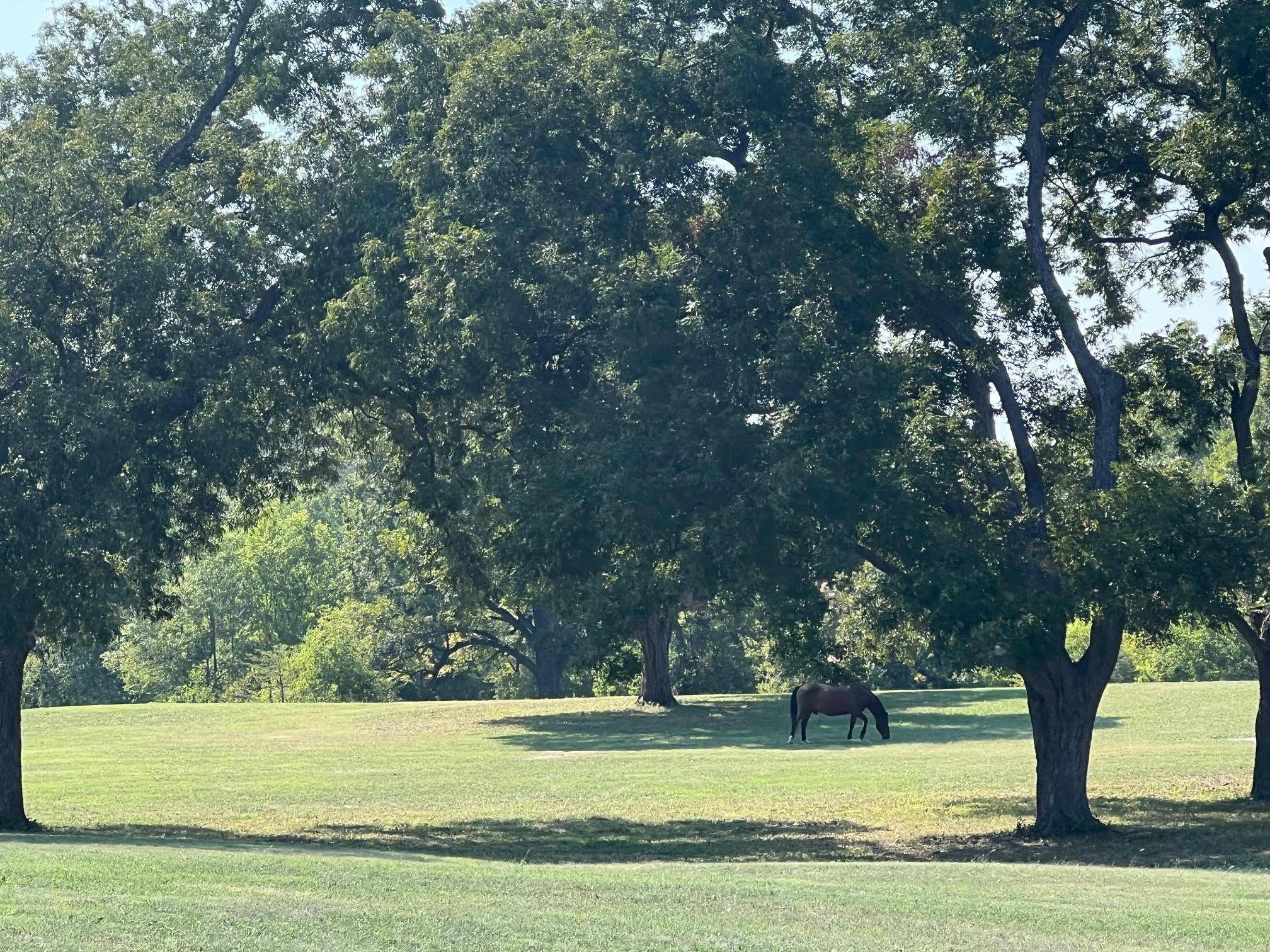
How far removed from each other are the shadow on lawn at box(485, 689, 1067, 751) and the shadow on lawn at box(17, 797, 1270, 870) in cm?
1622

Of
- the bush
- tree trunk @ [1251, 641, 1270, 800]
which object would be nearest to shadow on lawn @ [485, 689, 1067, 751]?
tree trunk @ [1251, 641, 1270, 800]

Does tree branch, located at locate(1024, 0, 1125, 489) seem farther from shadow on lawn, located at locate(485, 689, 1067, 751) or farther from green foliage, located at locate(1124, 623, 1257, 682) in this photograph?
green foliage, located at locate(1124, 623, 1257, 682)

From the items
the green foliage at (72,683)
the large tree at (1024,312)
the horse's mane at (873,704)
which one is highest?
the large tree at (1024,312)

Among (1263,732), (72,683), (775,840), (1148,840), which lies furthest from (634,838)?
(72,683)

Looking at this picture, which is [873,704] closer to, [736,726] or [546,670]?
[736,726]

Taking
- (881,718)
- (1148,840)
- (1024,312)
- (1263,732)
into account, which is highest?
(1024,312)

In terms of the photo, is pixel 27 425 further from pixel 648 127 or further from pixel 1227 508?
pixel 1227 508

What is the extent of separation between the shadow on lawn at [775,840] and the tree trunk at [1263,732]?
17.7 inches

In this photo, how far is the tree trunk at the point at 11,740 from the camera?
24547 mm

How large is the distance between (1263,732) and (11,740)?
19.3 metres

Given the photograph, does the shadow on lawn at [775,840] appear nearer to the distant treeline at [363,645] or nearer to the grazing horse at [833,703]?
the distant treeline at [363,645]

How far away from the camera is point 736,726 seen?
162ft

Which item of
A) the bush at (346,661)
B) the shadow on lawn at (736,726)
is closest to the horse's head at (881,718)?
the shadow on lawn at (736,726)

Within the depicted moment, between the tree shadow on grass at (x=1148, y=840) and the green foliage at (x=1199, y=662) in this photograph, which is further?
the green foliage at (x=1199, y=662)
